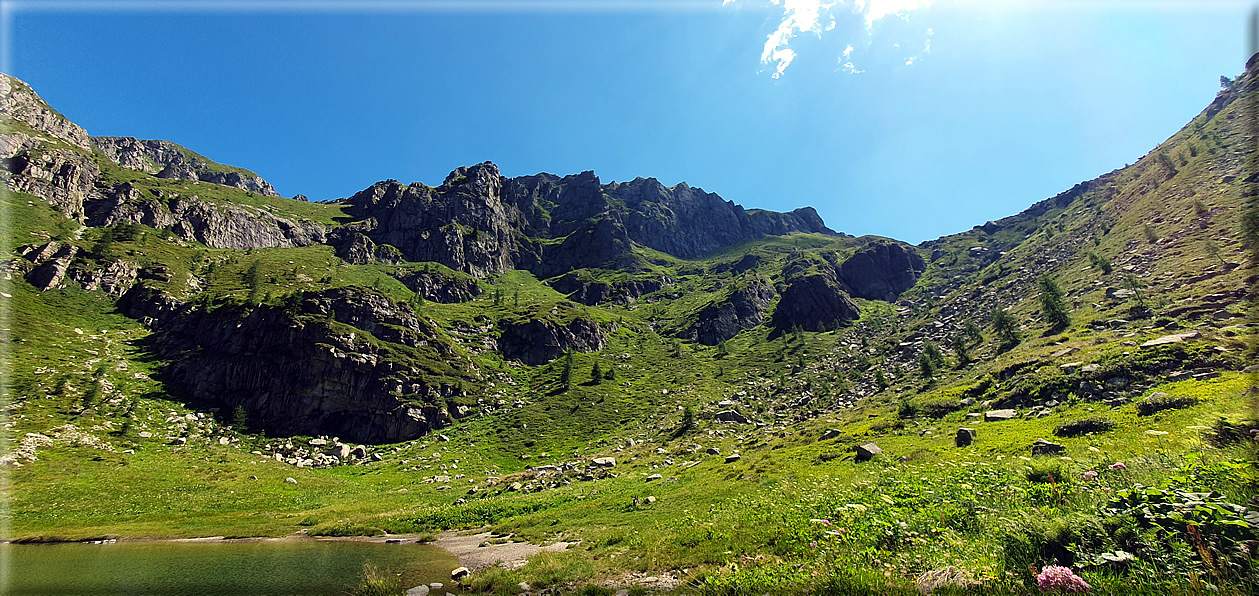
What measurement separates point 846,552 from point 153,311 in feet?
476

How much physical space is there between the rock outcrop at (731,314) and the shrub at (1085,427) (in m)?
141

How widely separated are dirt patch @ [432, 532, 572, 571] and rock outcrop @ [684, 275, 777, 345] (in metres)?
142

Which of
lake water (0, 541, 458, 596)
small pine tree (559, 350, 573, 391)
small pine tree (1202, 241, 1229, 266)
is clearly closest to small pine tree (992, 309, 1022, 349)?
small pine tree (1202, 241, 1229, 266)

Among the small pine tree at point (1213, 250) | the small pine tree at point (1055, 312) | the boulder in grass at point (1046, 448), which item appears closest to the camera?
the boulder in grass at point (1046, 448)

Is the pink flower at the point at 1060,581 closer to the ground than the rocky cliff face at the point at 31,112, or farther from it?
closer to the ground

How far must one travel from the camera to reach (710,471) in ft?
111

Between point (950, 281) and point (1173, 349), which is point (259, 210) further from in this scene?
point (950, 281)

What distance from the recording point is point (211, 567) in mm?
22719

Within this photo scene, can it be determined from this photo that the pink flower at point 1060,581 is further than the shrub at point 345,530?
No

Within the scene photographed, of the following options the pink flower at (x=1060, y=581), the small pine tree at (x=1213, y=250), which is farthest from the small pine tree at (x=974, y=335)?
the pink flower at (x=1060, y=581)

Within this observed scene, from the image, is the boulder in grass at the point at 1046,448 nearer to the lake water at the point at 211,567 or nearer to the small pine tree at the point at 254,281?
the lake water at the point at 211,567

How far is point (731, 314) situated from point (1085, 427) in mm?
157534

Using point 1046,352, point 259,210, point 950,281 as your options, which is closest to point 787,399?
point 1046,352

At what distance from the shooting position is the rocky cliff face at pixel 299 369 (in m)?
82.2
